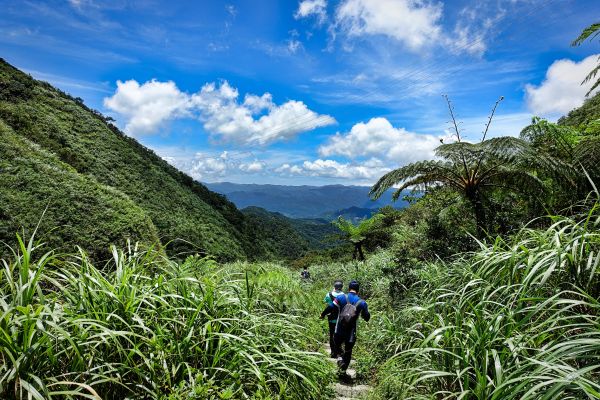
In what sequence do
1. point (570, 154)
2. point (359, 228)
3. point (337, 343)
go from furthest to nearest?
point (359, 228) → point (570, 154) → point (337, 343)

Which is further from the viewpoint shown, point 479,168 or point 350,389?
point 479,168

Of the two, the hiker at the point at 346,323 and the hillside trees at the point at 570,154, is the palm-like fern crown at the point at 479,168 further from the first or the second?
the hiker at the point at 346,323

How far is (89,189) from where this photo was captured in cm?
1474

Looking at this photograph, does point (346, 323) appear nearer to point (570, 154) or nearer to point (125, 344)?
point (125, 344)

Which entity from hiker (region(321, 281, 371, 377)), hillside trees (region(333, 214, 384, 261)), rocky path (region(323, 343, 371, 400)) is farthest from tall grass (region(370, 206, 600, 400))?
hillside trees (region(333, 214, 384, 261))

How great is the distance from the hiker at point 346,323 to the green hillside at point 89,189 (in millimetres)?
2598

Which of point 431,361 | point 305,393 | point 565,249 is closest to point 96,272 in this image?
point 305,393

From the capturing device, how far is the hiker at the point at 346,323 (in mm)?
5273

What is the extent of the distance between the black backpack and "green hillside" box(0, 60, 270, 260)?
8.42 feet

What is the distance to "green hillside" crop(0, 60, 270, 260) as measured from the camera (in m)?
12.7

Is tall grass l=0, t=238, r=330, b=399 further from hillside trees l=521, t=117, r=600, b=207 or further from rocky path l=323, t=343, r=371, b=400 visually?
hillside trees l=521, t=117, r=600, b=207

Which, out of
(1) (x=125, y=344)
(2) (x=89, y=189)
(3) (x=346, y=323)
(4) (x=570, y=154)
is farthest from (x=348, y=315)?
(2) (x=89, y=189)

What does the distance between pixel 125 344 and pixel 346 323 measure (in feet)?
11.0

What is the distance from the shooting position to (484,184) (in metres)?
8.13
